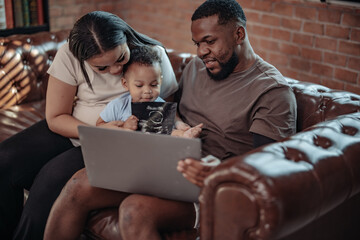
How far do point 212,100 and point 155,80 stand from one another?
273 millimetres

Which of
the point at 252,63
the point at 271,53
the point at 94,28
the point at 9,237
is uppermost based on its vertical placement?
the point at 94,28

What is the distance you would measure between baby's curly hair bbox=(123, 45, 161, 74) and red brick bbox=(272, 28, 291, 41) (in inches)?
57.6

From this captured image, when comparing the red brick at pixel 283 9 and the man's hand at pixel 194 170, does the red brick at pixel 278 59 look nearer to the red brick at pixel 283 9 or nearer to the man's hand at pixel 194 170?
the red brick at pixel 283 9

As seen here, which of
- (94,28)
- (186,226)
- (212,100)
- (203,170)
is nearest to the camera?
(203,170)

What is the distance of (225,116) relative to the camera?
5.90 feet

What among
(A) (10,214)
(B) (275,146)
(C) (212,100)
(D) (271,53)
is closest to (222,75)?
(C) (212,100)

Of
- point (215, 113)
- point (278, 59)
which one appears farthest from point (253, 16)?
point (215, 113)

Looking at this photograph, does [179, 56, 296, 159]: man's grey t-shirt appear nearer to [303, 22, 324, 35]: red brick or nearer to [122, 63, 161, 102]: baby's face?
[122, 63, 161, 102]: baby's face

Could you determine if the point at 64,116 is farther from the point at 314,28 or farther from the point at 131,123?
the point at 314,28

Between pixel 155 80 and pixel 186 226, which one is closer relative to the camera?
pixel 186 226

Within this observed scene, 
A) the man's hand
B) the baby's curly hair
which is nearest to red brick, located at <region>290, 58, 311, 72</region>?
the baby's curly hair

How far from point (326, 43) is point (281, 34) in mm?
372

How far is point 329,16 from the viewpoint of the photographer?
2.73 m

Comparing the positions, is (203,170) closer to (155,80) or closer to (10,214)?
(155,80)
